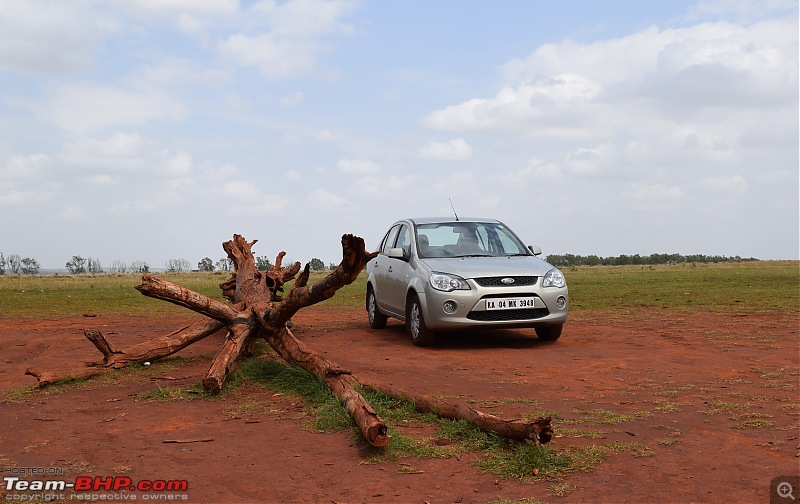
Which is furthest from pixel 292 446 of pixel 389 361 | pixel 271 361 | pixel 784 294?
pixel 784 294

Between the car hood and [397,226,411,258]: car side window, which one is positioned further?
[397,226,411,258]: car side window

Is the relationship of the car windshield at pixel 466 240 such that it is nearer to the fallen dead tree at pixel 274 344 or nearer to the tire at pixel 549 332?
the tire at pixel 549 332

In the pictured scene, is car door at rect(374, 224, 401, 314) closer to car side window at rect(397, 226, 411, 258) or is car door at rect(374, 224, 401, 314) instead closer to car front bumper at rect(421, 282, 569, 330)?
car side window at rect(397, 226, 411, 258)

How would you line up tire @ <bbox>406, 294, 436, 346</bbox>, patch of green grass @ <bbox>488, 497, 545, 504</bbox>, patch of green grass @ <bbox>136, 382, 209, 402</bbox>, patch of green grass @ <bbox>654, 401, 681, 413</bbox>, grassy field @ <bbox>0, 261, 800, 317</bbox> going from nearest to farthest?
patch of green grass @ <bbox>488, 497, 545, 504</bbox> < patch of green grass @ <bbox>654, 401, 681, 413</bbox> < patch of green grass @ <bbox>136, 382, 209, 402</bbox> < tire @ <bbox>406, 294, 436, 346</bbox> < grassy field @ <bbox>0, 261, 800, 317</bbox>

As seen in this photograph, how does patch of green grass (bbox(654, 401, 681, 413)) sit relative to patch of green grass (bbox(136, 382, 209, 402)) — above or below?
above

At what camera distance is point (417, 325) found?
1152cm

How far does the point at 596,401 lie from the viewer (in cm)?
730

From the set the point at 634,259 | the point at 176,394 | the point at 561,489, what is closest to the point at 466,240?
the point at 176,394

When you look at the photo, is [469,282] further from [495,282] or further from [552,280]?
[552,280]

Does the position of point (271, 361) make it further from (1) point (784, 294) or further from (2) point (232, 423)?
(1) point (784, 294)

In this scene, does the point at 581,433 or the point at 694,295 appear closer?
the point at 581,433

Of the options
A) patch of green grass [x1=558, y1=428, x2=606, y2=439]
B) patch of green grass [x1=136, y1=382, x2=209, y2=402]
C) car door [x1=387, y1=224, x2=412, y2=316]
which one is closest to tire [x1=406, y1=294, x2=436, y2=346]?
car door [x1=387, y1=224, x2=412, y2=316]

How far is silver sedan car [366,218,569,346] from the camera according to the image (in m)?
11.0

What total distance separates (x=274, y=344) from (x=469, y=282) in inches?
118
